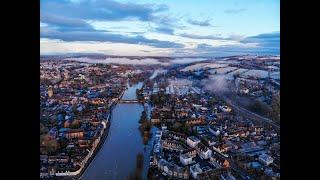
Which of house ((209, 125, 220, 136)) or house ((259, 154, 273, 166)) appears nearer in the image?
house ((259, 154, 273, 166))

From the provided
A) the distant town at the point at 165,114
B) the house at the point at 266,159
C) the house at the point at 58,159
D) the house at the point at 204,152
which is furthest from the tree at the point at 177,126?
the house at the point at 58,159

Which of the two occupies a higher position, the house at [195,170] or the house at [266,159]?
the house at [266,159]

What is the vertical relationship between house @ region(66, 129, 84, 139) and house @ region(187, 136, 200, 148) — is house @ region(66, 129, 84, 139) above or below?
above

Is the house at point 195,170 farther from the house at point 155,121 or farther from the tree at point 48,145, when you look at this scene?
the tree at point 48,145

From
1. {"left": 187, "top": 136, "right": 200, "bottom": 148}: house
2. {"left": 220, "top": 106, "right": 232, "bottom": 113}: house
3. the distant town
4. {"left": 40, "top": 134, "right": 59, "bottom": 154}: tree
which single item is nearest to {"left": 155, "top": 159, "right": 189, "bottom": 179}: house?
the distant town

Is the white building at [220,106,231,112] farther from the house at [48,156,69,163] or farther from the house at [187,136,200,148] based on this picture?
the house at [48,156,69,163]
